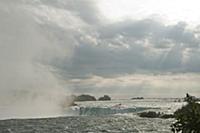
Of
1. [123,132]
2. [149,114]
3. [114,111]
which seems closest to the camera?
[123,132]

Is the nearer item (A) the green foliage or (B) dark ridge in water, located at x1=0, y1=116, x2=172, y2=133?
(A) the green foliage

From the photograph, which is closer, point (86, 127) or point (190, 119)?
point (190, 119)

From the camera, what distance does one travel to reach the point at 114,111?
181125 millimetres

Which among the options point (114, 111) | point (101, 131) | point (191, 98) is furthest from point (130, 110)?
point (191, 98)

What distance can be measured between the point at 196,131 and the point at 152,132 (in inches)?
2010

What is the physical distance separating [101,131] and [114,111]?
331 feet

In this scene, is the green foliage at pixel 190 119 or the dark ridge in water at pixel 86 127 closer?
the green foliage at pixel 190 119

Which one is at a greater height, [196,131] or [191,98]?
[191,98]

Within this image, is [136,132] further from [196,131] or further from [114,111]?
[114,111]

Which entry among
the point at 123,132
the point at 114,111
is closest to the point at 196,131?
the point at 123,132

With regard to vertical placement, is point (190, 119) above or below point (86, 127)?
below

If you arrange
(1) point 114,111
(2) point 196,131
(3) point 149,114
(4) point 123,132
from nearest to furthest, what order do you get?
1. (2) point 196,131
2. (4) point 123,132
3. (3) point 149,114
4. (1) point 114,111

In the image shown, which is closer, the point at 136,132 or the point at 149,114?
the point at 136,132

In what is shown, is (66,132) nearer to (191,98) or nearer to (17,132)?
(17,132)
